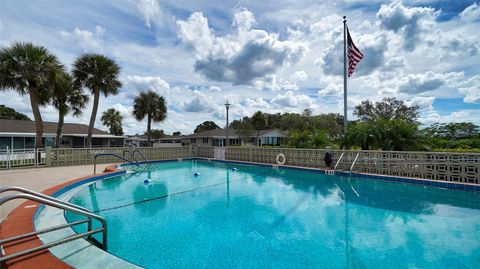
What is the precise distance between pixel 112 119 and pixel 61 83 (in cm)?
2575

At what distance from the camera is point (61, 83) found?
14.0 metres

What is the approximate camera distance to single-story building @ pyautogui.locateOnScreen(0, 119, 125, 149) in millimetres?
19491

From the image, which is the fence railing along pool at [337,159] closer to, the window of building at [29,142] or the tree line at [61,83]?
the tree line at [61,83]

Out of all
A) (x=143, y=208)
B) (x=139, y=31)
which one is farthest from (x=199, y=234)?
(x=139, y=31)

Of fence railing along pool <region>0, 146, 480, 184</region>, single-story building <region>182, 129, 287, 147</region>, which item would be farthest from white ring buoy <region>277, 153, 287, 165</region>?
single-story building <region>182, 129, 287, 147</region>

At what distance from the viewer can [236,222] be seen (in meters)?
5.43

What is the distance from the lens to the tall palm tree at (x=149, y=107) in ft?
78.7

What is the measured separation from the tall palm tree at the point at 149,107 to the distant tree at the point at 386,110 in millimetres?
23997

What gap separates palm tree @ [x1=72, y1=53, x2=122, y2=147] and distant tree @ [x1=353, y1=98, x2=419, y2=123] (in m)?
27.5

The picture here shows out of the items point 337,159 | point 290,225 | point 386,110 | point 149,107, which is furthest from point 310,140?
point 386,110

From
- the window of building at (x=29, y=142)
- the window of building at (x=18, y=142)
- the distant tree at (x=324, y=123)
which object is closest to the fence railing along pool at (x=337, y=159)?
the window of building at (x=18, y=142)

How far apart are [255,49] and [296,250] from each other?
12.8 meters

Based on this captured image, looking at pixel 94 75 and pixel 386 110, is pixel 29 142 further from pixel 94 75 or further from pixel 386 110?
pixel 386 110

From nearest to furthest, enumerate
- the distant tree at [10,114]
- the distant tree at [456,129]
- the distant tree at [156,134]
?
the distant tree at [456,129] < the distant tree at [10,114] < the distant tree at [156,134]
